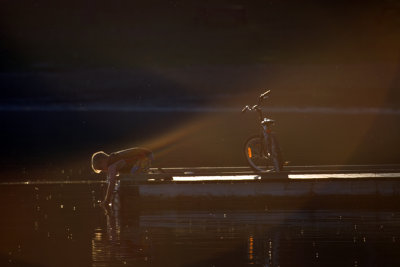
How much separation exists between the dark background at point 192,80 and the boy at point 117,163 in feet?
18.0

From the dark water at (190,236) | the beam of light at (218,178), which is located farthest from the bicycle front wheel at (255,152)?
the dark water at (190,236)

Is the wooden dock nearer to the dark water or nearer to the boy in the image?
the boy

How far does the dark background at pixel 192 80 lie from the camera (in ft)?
105

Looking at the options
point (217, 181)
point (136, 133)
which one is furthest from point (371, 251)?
point (136, 133)

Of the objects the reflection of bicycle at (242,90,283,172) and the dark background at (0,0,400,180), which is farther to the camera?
the dark background at (0,0,400,180)

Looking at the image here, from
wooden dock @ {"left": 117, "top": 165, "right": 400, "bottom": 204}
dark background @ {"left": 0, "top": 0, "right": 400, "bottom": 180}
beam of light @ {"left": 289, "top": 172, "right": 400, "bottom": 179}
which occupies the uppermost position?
dark background @ {"left": 0, "top": 0, "right": 400, "bottom": 180}

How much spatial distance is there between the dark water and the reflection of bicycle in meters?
2.05

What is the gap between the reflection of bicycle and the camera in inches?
711

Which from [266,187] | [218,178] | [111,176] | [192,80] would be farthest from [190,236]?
[192,80]

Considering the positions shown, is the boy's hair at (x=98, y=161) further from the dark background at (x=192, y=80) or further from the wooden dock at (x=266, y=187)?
the dark background at (x=192, y=80)

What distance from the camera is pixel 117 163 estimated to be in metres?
16.7

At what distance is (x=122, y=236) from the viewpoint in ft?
44.5

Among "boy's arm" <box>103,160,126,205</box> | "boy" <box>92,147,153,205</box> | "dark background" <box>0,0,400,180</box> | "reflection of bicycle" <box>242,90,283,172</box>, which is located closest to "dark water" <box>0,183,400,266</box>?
"boy's arm" <box>103,160,126,205</box>

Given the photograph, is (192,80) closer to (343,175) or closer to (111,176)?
(343,175)
